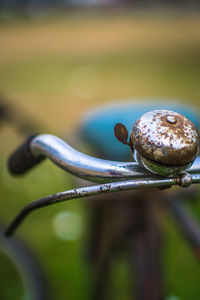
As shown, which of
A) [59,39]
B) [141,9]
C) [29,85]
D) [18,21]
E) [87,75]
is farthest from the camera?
[141,9]

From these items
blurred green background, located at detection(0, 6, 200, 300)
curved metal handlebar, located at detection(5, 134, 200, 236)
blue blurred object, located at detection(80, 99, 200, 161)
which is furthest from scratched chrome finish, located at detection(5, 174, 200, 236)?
blurred green background, located at detection(0, 6, 200, 300)

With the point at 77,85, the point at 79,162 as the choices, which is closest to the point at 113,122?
the point at 79,162

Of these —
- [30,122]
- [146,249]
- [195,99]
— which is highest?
[30,122]

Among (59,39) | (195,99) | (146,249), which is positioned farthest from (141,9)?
(146,249)

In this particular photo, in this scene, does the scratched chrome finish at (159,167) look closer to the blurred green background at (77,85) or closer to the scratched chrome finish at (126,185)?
the scratched chrome finish at (126,185)

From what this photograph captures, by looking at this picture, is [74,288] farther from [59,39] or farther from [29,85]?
[59,39]

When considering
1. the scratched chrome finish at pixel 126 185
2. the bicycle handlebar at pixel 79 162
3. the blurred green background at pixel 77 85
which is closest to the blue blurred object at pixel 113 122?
the blurred green background at pixel 77 85

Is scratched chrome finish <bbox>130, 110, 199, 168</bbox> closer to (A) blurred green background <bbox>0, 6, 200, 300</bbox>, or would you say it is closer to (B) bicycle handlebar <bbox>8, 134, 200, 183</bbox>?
(B) bicycle handlebar <bbox>8, 134, 200, 183</bbox>

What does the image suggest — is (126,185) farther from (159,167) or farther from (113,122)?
(113,122)
